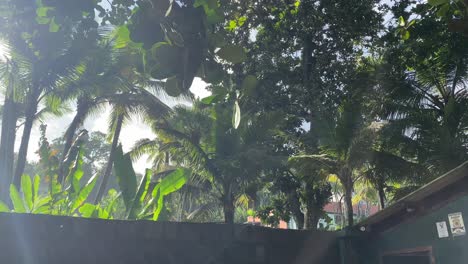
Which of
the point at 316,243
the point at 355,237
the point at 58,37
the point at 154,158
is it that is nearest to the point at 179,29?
the point at 58,37

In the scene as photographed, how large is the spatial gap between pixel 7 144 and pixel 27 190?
4203 mm

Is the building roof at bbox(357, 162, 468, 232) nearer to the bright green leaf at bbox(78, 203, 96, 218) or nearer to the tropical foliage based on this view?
the tropical foliage

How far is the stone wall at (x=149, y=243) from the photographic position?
13.3 feet

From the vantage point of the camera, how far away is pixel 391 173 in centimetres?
915

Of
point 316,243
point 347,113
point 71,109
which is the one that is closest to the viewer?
point 316,243

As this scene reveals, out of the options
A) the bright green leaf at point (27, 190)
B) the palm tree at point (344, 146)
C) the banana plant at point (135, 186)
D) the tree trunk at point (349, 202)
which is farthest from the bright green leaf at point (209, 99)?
the tree trunk at point (349, 202)

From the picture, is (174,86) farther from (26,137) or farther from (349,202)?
(26,137)

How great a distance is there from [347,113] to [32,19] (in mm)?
7524

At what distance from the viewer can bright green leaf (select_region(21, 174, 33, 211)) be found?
18.8ft

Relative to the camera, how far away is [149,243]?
15.7ft

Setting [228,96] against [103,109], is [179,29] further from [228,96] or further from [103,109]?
[103,109]

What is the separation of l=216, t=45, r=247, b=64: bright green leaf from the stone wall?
3308 mm

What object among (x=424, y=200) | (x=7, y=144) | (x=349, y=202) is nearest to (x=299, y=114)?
(x=349, y=202)

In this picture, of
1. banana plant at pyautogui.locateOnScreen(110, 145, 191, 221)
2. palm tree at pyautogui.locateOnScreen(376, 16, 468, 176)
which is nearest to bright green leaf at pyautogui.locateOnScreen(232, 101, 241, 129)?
banana plant at pyautogui.locateOnScreen(110, 145, 191, 221)
